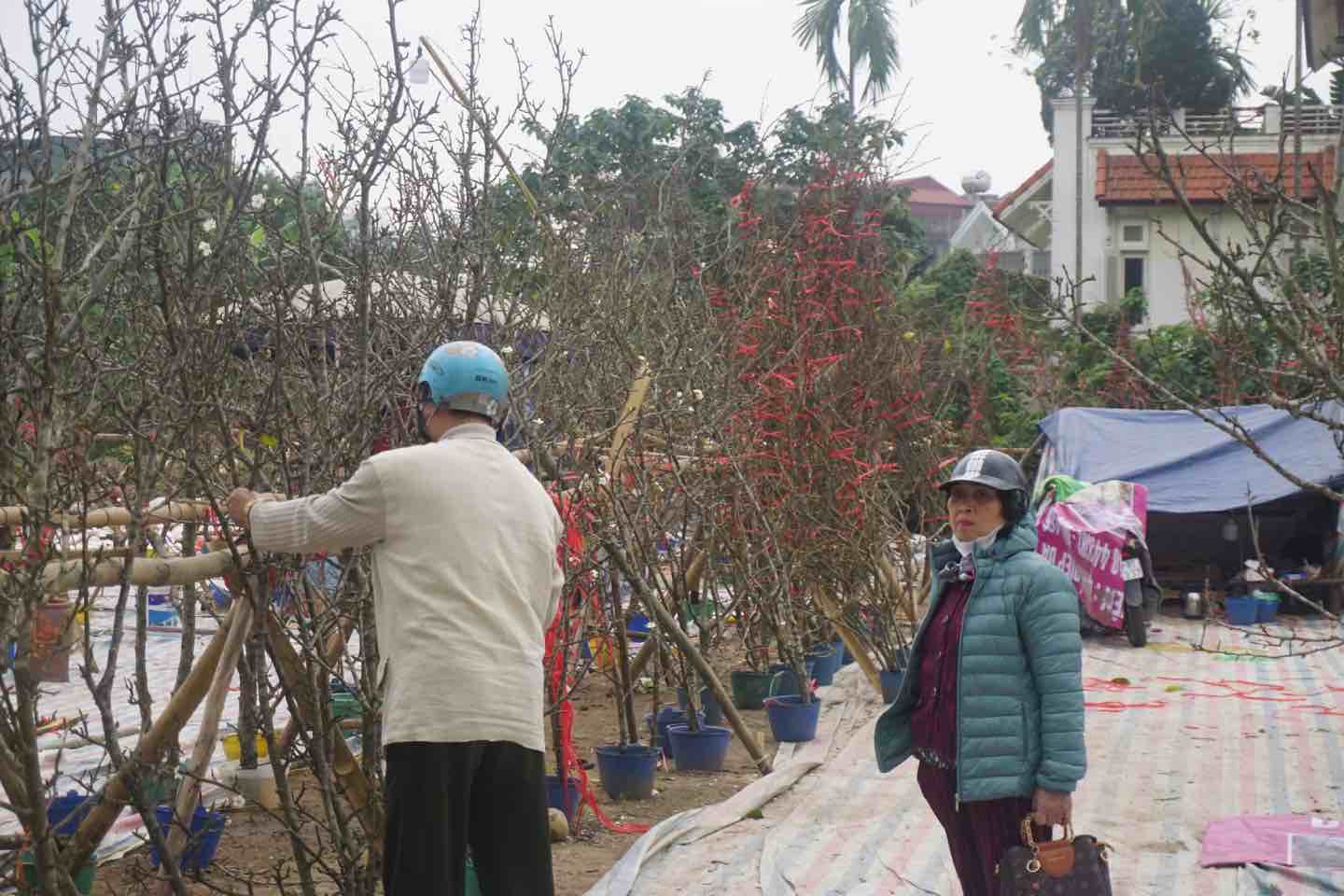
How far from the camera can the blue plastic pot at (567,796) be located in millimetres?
6438

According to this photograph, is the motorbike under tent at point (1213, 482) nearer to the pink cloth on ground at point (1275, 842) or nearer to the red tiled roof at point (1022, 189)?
the pink cloth on ground at point (1275, 842)

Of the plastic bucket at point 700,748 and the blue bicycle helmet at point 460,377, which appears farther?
the plastic bucket at point 700,748

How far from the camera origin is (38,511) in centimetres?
333

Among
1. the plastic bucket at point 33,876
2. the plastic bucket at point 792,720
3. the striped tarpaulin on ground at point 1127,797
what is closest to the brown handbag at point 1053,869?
the striped tarpaulin on ground at point 1127,797

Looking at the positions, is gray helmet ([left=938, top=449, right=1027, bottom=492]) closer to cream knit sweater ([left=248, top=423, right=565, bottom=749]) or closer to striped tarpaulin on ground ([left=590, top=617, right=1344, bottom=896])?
cream knit sweater ([left=248, top=423, right=565, bottom=749])

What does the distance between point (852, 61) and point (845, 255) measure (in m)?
19.7

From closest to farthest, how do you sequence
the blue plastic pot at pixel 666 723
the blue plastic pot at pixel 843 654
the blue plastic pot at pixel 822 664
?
the blue plastic pot at pixel 666 723, the blue plastic pot at pixel 822 664, the blue plastic pot at pixel 843 654

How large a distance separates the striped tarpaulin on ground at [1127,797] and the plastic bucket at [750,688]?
0.42 meters

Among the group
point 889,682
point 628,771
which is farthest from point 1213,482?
point 628,771

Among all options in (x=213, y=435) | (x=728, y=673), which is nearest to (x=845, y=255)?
(x=728, y=673)

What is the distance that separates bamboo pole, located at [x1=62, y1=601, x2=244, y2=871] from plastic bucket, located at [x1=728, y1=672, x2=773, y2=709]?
16.9 feet

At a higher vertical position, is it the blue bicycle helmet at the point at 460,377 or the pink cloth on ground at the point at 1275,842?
the blue bicycle helmet at the point at 460,377

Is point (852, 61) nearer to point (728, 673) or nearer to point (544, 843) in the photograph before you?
point (728, 673)

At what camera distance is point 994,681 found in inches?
156
